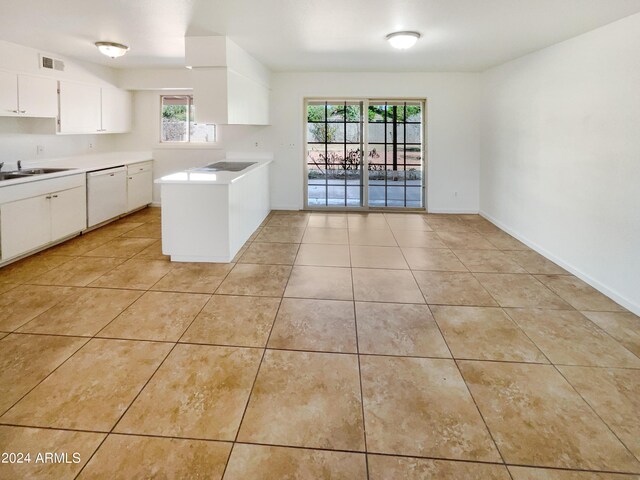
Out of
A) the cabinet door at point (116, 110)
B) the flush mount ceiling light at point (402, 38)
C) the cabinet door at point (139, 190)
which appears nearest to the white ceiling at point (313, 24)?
the flush mount ceiling light at point (402, 38)

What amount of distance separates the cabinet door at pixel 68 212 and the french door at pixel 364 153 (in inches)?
138

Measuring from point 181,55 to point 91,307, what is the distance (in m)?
3.69

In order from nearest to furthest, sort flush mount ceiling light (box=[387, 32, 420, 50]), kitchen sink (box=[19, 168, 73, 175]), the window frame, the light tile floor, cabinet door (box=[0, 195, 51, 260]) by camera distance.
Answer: the light tile floor < cabinet door (box=[0, 195, 51, 260]) < flush mount ceiling light (box=[387, 32, 420, 50]) < kitchen sink (box=[19, 168, 73, 175]) < the window frame

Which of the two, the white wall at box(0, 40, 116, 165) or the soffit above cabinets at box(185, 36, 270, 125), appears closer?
the soffit above cabinets at box(185, 36, 270, 125)

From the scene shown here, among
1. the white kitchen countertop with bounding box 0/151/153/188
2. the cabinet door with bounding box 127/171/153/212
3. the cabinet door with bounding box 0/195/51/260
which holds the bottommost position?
the cabinet door with bounding box 0/195/51/260

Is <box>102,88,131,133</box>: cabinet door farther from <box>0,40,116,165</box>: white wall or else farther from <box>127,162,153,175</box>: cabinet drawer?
<box>127,162,153,175</box>: cabinet drawer

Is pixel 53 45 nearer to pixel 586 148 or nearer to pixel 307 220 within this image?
pixel 307 220

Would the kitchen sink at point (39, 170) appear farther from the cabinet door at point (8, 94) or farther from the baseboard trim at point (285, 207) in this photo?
the baseboard trim at point (285, 207)

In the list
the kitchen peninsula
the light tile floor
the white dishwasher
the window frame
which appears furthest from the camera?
the window frame

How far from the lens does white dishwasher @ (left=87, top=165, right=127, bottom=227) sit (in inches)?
216

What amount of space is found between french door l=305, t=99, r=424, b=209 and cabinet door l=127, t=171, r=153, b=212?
2765 millimetres

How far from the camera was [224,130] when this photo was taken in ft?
23.4

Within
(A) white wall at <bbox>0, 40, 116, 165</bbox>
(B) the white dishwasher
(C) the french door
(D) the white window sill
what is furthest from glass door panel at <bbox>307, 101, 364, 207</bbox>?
(A) white wall at <bbox>0, 40, 116, 165</bbox>

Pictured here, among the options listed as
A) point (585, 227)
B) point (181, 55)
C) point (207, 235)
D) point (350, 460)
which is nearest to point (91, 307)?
point (207, 235)
